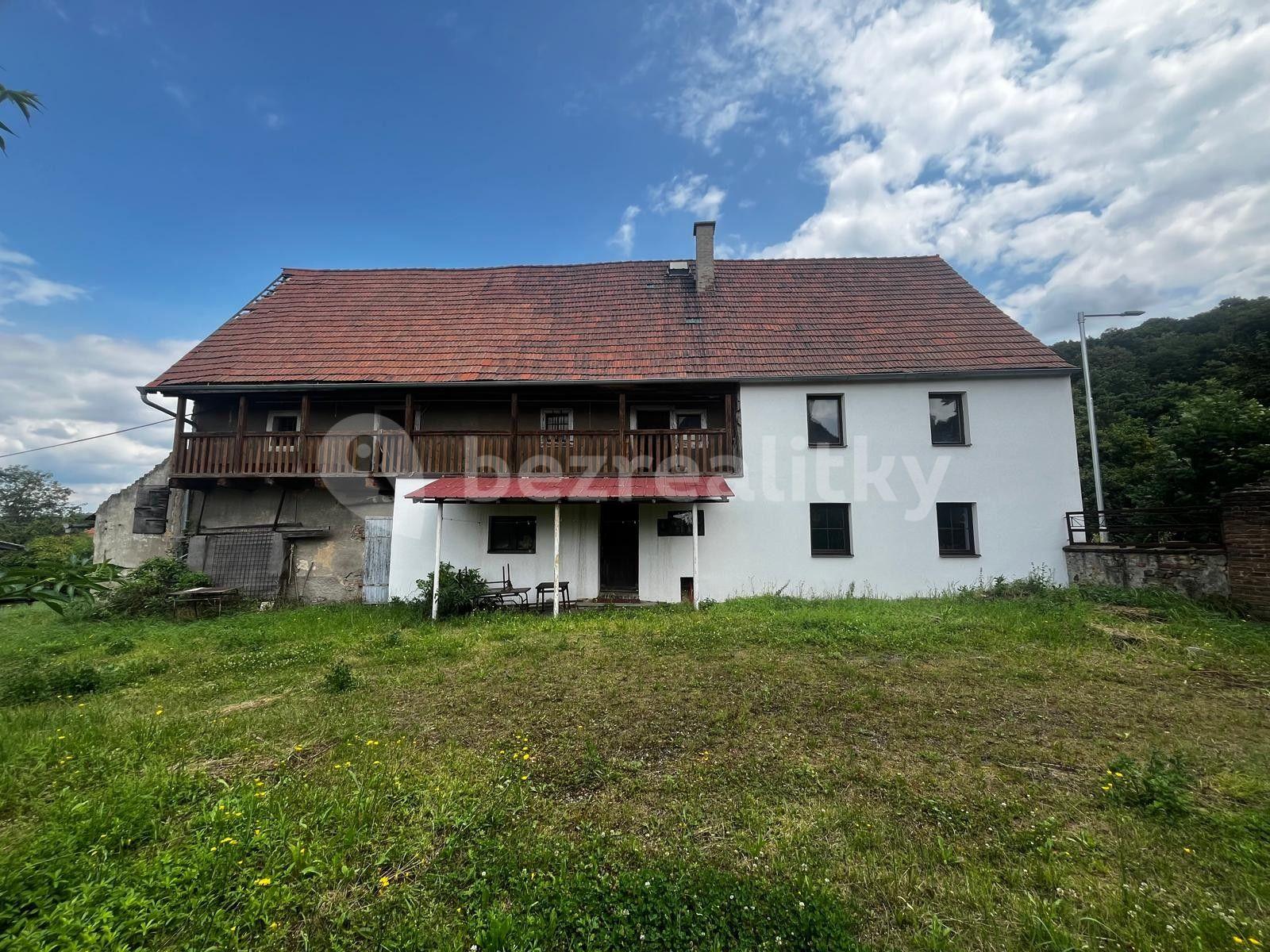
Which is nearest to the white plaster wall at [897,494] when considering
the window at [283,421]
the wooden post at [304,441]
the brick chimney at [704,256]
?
the brick chimney at [704,256]

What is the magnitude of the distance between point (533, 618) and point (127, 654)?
6112 millimetres

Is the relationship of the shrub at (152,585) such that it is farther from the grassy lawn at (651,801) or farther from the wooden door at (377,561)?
the grassy lawn at (651,801)

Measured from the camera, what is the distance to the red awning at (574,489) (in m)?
9.83

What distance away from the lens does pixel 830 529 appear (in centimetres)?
1141

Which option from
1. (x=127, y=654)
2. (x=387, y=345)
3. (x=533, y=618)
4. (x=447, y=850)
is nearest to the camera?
(x=447, y=850)

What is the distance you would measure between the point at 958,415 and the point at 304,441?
15.3 metres

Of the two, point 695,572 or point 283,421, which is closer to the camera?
point 695,572

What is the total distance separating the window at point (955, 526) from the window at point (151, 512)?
18154mm

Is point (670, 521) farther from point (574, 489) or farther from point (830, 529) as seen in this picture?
point (830, 529)

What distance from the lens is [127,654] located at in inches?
303

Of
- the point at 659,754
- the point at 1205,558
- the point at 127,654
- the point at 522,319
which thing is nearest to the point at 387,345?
the point at 522,319

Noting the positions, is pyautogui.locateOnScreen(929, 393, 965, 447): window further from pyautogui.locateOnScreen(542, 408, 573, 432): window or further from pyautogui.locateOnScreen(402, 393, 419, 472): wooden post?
pyautogui.locateOnScreen(402, 393, 419, 472): wooden post

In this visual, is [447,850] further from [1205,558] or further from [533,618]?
[1205,558]

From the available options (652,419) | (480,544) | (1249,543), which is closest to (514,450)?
(480,544)
